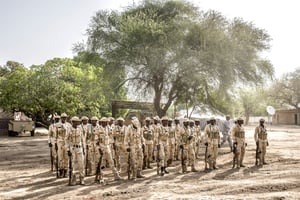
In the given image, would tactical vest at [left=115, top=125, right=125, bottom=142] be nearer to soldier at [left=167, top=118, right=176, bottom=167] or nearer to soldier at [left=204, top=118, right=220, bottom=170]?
soldier at [left=167, top=118, right=176, bottom=167]

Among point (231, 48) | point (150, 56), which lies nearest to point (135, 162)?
point (150, 56)

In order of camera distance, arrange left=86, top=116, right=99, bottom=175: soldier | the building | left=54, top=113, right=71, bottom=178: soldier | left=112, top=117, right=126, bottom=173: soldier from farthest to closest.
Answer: the building < left=86, top=116, right=99, bottom=175: soldier < left=54, top=113, right=71, bottom=178: soldier < left=112, top=117, right=126, bottom=173: soldier

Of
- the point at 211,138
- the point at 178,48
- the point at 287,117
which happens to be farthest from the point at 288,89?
the point at 211,138

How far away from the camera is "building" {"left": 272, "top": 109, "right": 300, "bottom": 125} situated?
2881 inches

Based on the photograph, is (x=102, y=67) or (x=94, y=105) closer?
(x=102, y=67)

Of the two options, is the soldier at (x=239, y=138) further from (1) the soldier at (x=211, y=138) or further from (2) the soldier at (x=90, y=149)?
(2) the soldier at (x=90, y=149)

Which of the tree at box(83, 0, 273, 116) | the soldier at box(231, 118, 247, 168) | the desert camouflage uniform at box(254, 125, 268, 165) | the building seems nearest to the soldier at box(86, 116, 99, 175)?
the soldier at box(231, 118, 247, 168)

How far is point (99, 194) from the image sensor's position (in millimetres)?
11516

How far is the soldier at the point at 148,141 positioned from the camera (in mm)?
16000

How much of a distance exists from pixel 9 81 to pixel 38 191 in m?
Result: 26.3

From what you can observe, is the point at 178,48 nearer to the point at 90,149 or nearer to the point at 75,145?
the point at 90,149

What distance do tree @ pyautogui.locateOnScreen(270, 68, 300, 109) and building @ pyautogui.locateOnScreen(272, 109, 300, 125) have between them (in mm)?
2041

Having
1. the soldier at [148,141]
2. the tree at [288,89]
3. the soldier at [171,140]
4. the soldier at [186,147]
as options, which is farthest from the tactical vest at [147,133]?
the tree at [288,89]

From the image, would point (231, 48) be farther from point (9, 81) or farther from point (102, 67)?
point (9, 81)
